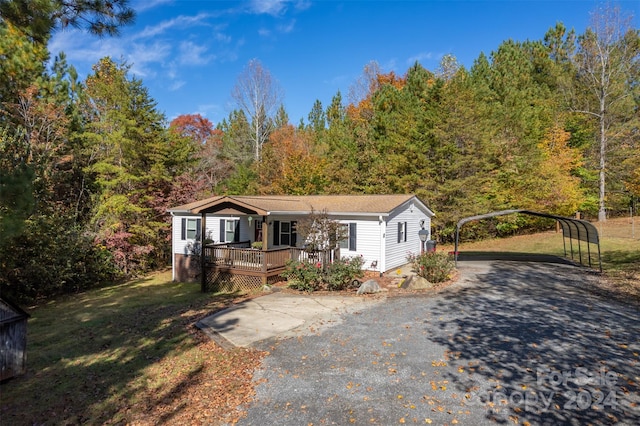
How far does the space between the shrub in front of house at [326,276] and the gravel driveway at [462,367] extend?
310 cm

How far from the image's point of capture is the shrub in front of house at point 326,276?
1301 cm

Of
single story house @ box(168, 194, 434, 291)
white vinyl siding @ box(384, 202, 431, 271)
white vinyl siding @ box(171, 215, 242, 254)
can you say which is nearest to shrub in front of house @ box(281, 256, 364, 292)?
single story house @ box(168, 194, 434, 291)

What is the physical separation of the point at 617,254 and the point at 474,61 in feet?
74.4

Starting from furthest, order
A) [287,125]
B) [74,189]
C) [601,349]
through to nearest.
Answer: [287,125], [74,189], [601,349]

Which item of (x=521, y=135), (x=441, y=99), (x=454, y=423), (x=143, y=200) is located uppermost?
(x=441, y=99)

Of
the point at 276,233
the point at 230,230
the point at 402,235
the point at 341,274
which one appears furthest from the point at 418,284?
the point at 230,230

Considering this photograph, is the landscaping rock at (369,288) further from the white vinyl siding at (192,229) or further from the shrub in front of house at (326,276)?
the white vinyl siding at (192,229)

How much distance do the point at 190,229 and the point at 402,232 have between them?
11485 millimetres

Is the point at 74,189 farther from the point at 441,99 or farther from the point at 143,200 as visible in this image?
the point at 441,99

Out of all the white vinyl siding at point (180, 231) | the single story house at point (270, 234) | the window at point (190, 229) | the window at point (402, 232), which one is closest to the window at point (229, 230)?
the single story house at point (270, 234)

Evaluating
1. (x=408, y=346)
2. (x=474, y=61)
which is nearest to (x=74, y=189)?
(x=408, y=346)

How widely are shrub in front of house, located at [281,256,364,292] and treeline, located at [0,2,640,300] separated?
9948 mm

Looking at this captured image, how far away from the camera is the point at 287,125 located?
40344mm

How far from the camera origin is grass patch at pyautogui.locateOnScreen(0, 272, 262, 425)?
533cm
